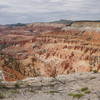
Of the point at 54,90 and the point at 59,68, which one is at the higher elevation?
the point at 54,90

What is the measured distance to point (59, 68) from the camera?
77.8m

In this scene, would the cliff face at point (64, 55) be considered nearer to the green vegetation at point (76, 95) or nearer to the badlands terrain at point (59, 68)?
the badlands terrain at point (59, 68)

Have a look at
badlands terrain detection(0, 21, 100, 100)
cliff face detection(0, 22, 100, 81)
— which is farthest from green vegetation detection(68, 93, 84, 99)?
cliff face detection(0, 22, 100, 81)

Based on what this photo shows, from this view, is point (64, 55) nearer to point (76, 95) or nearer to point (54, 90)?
point (54, 90)

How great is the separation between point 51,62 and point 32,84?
67.9 m

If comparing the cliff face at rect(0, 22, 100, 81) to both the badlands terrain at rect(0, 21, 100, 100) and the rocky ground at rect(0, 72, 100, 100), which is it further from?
the rocky ground at rect(0, 72, 100, 100)

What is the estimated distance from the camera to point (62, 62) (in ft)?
267

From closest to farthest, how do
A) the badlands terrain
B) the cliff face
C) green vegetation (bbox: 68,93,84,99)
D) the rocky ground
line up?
the rocky ground < green vegetation (bbox: 68,93,84,99) < the badlands terrain < the cliff face

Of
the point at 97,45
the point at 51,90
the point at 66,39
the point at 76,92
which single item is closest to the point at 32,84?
the point at 51,90

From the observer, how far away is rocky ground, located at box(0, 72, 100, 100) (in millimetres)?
14205

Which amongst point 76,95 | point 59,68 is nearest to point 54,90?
point 76,95

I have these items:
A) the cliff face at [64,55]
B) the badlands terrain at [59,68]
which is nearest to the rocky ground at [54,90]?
the badlands terrain at [59,68]

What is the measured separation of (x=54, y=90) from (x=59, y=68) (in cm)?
6221

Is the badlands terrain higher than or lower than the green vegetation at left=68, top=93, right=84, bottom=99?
lower
